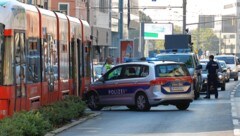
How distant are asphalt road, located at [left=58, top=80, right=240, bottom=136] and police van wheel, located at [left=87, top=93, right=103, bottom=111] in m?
1.50

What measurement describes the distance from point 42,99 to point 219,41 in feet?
519

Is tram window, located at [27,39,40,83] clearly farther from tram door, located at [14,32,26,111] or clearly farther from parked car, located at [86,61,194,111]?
parked car, located at [86,61,194,111]

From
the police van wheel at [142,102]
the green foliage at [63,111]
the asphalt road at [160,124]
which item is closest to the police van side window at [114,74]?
the police van wheel at [142,102]

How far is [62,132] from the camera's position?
19.0 m

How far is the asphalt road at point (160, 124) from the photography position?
18.6m

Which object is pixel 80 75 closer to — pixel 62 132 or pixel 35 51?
pixel 35 51

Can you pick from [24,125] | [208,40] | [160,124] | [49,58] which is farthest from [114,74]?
[208,40]

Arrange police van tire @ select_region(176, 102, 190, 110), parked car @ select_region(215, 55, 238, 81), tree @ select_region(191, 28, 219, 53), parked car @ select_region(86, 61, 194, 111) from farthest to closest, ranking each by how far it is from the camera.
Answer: tree @ select_region(191, 28, 219, 53) < parked car @ select_region(215, 55, 238, 81) < police van tire @ select_region(176, 102, 190, 110) < parked car @ select_region(86, 61, 194, 111)

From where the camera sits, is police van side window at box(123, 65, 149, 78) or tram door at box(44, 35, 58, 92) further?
police van side window at box(123, 65, 149, 78)

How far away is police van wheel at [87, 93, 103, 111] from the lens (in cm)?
2820

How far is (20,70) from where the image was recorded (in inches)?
747

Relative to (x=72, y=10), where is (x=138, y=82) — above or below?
below

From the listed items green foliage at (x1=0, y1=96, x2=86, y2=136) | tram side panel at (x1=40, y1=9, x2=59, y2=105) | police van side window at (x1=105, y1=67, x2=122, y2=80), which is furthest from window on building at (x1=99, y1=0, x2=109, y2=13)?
green foliage at (x1=0, y1=96, x2=86, y2=136)

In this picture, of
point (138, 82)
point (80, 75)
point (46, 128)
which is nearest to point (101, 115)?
point (138, 82)
